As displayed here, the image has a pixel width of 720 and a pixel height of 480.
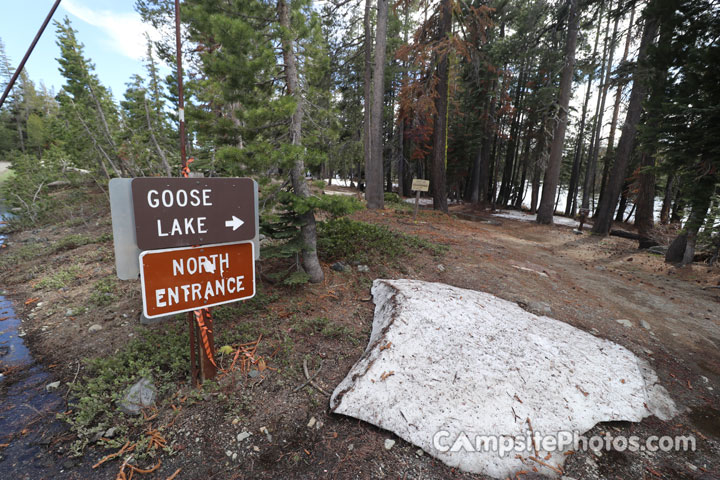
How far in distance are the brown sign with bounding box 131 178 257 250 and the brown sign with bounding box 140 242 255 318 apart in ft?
0.31

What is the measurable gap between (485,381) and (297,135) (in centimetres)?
417

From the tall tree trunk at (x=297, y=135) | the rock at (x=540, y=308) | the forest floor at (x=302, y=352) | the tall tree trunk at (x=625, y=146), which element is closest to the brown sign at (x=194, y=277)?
the forest floor at (x=302, y=352)

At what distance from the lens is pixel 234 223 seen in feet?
8.93

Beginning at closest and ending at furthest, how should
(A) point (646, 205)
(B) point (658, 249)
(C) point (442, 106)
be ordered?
(B) point (658, 249) → (A) point (646, 205) → (C) point (442, 106)

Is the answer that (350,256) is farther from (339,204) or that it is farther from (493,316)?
(493,316)

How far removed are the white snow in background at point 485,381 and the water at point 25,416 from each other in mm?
2460

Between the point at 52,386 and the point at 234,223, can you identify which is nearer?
the point at 234,223

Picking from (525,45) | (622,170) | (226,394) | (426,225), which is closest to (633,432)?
(226,394)

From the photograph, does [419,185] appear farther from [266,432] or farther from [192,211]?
[266,432]

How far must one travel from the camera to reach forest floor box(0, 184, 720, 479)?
97.9 inches

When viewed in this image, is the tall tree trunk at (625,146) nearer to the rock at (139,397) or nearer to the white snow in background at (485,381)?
the white snow in background at (485,381)

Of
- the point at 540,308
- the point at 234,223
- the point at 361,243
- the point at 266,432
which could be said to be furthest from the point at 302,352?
the point at 540,308

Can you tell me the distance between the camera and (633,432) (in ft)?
9.63

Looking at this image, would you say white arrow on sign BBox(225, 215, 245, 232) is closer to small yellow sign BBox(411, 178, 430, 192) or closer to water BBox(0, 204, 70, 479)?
water BBox(0, 204, 70, 479)
